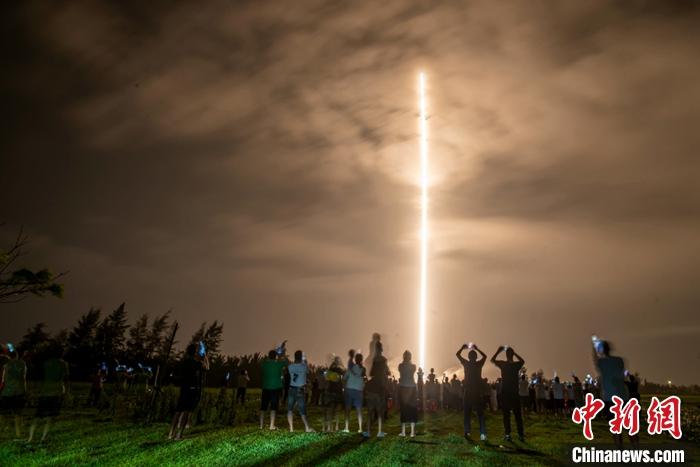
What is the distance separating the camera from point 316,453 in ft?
32.4

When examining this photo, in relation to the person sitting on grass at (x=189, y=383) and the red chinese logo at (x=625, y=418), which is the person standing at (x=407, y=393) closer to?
the red chinese logo at (x=625, y=418)

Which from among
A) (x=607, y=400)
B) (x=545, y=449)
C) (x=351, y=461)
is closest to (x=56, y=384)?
(x=351, y=461)

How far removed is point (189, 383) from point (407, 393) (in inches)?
211

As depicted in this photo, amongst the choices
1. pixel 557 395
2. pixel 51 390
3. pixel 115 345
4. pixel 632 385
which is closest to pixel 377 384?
pixel 51 390

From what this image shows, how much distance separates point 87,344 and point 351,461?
283ft

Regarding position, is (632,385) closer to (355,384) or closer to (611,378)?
(611,378)

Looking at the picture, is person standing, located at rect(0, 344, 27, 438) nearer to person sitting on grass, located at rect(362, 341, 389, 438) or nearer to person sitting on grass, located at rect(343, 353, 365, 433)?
person sitting on grass, located at rect(343, 353, 365, 433)

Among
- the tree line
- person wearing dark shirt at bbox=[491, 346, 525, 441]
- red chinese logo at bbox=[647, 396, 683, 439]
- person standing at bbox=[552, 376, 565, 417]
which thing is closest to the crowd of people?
person wearing dark shirt at bbox=[491, 346, 525, 441]

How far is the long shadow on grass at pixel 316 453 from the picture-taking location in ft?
30.0

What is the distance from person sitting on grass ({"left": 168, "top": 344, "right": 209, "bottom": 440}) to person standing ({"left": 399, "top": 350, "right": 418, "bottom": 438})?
4972mm

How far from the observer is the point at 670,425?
11.3 meters

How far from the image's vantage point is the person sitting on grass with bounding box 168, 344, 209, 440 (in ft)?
38.4

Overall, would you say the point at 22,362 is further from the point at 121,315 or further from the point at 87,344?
the point at 121,315

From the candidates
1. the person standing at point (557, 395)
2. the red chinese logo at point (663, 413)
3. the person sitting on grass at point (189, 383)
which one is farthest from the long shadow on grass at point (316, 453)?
the person standing at point (557, 395)
